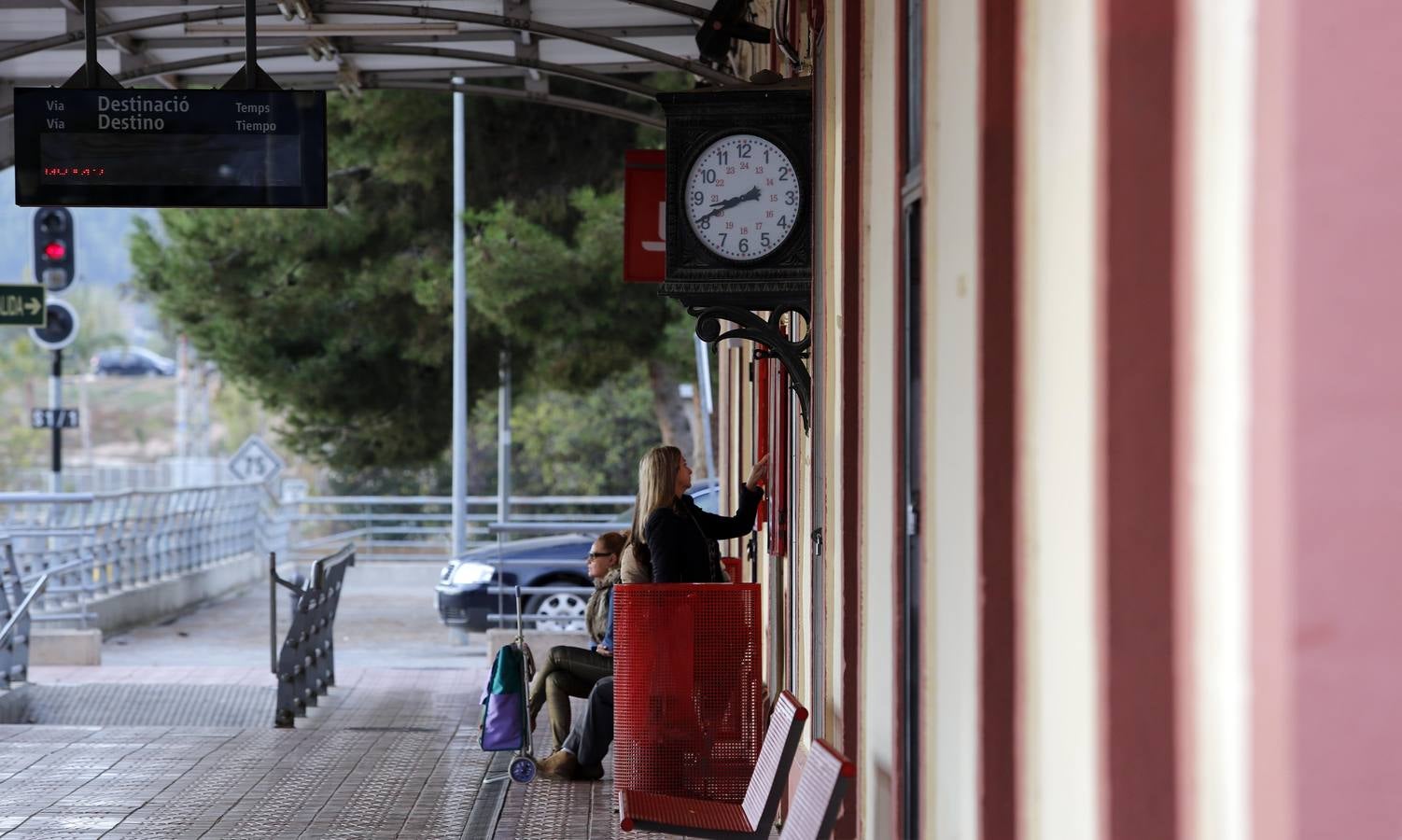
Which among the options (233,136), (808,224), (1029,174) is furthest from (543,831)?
(1029,174)

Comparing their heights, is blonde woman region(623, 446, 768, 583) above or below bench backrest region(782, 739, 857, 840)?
above

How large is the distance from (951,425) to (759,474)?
521 cm

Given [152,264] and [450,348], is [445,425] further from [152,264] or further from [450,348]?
[152,264]

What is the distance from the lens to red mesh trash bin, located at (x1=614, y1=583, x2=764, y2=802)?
7.31 meters

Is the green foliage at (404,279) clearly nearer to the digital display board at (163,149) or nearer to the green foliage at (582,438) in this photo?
the digital display board at (163,149)

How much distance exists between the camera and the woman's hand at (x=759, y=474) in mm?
8258

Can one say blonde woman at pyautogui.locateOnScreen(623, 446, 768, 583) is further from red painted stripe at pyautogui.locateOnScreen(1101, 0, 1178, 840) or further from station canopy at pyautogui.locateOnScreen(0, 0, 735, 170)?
red painted stripe at pyautogui.locateOnScreen(1101, 0, 1178, 840)

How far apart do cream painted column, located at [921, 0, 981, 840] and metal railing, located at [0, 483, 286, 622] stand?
1329 centimetres

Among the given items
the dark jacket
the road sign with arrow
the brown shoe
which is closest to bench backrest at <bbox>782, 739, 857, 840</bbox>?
the dark jacket

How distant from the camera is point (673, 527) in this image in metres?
7.89

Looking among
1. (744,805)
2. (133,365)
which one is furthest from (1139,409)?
(133,365)

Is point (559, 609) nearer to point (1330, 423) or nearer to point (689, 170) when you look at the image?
point (689, 170)

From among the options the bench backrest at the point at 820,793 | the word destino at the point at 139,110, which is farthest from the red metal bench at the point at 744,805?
the word destino at the point at 139,110

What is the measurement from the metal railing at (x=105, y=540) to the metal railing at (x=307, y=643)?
382 centimetres
